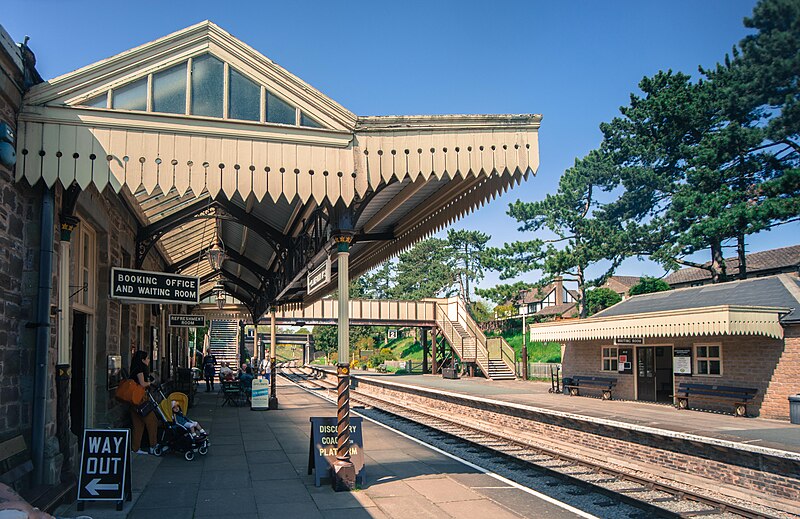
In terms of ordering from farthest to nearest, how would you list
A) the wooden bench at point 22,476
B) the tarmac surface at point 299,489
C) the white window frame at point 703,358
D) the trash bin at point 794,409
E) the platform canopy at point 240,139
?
the white window frame at point 703,358
the trash bin at point 794,409
the tarmac surface at point 299,489
the platform canopy at point 240,139
the wooden bench at point 22,476

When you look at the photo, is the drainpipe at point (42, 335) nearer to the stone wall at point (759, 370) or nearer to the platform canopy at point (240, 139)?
the platform canopy at point (240, 139)

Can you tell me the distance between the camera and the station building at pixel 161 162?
247 inches

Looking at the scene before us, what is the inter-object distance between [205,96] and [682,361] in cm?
1582

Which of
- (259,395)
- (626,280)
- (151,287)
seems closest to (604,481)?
(151,287)

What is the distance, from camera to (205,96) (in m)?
7.02

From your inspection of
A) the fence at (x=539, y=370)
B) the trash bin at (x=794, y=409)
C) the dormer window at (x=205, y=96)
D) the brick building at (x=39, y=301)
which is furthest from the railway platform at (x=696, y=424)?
the fence at (x=539, y=370)

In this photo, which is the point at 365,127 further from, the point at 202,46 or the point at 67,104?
the point at 67,104

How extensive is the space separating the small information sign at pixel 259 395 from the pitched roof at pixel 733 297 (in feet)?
41.4

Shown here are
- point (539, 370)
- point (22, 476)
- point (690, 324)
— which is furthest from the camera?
point (539, 370)

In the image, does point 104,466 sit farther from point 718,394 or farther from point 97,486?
point 718,394

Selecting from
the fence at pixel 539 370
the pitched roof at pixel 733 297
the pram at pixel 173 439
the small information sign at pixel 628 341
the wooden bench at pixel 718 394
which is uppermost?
the pitched roof at pixel 733 297

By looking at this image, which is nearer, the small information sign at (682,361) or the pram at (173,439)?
the pram at (173,439)

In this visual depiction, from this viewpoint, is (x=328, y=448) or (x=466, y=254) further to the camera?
(x=466, y=254)

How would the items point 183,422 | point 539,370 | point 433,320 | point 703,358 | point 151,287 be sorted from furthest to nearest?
point 433,320 → point 539,370 → point 703,358 → point 183,422 → point 151,287
